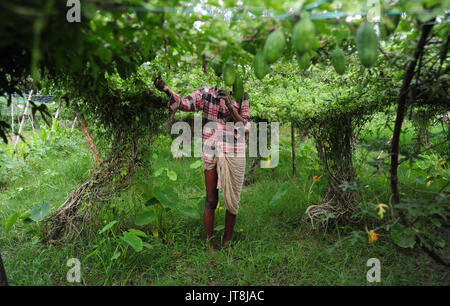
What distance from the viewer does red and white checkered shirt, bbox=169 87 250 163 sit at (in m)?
2.10

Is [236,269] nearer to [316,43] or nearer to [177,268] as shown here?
[177,268]

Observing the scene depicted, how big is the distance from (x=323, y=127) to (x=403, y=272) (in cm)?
116

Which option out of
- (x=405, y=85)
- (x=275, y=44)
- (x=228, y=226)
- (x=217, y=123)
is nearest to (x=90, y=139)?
(x=217, y=123)

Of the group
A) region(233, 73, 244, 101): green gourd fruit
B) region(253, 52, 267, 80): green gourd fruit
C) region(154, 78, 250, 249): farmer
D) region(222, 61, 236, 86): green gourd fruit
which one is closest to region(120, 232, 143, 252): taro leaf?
region(154, 78, 250, 249): farmer

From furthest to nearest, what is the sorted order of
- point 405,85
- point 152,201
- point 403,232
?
point 152,201, point 403,232, point 405,85

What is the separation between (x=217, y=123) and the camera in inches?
83.9

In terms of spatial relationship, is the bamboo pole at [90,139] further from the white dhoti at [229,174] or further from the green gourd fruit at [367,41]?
the green gourd fruit at [367,41]

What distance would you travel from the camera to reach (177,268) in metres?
2.05

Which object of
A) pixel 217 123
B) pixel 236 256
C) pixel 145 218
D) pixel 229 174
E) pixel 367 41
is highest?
pixel 367 41

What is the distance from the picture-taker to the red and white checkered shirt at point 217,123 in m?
2.10

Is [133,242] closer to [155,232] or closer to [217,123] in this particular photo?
[155,232]

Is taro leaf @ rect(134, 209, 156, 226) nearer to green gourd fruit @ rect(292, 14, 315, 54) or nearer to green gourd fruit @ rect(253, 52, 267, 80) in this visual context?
green gourd fruit @ rect(253, 52, 267, 80)

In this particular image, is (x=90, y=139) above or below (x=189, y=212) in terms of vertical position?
above

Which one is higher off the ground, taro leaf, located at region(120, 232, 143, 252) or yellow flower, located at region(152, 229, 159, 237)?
taro leaf, located at region(120, 232, 143, 252)
